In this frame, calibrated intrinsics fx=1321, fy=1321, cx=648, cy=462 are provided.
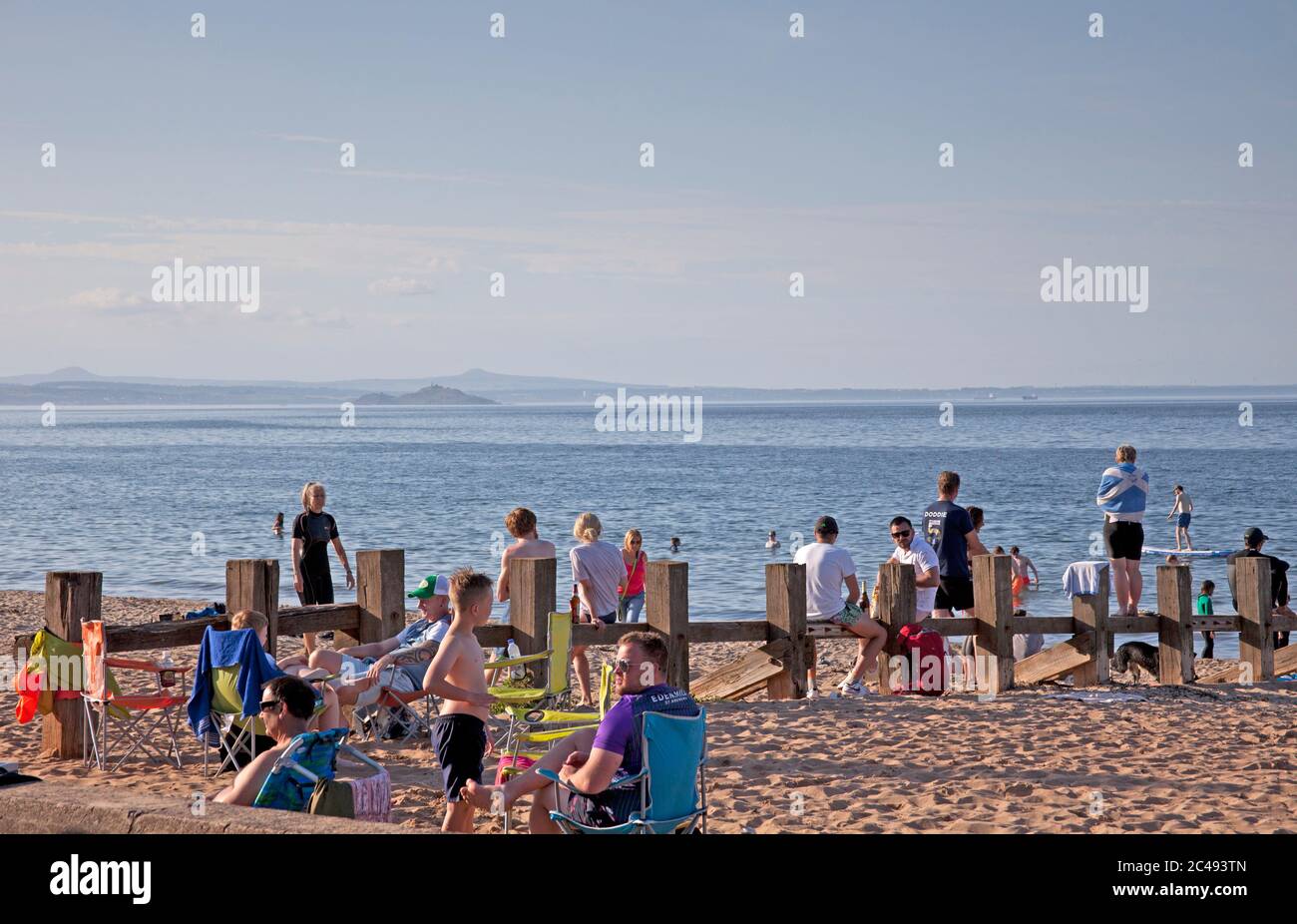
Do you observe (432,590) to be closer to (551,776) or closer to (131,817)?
(551,776)

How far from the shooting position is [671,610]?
892 centimetres

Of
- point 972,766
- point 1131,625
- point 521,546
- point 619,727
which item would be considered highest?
point 521,546

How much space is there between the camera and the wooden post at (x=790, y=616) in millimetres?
9336

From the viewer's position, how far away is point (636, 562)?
35.5 feet

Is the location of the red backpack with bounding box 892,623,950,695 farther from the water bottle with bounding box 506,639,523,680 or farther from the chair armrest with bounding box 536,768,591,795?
the chair armrest with bounding box 536,768,591,795

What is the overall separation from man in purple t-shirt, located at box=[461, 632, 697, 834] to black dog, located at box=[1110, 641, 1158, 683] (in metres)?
8.44

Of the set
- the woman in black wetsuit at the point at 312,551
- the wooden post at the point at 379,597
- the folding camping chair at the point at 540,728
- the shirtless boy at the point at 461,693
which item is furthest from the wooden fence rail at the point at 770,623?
the shirtless boy at the point at 461,693

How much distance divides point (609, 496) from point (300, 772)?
60.7 metres

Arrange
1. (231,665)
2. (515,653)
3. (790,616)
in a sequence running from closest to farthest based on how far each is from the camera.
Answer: (231,665) → (515,653) → (790,616)

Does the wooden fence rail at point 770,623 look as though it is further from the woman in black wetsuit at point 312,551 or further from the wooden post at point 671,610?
the woman in black wetsuit at point 312,551

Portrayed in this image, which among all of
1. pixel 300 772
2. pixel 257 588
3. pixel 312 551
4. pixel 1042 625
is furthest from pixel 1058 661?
pixel 300 772

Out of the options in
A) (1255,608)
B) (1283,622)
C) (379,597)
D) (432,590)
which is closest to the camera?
(432,590)

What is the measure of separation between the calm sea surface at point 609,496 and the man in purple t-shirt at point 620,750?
15850 mm
